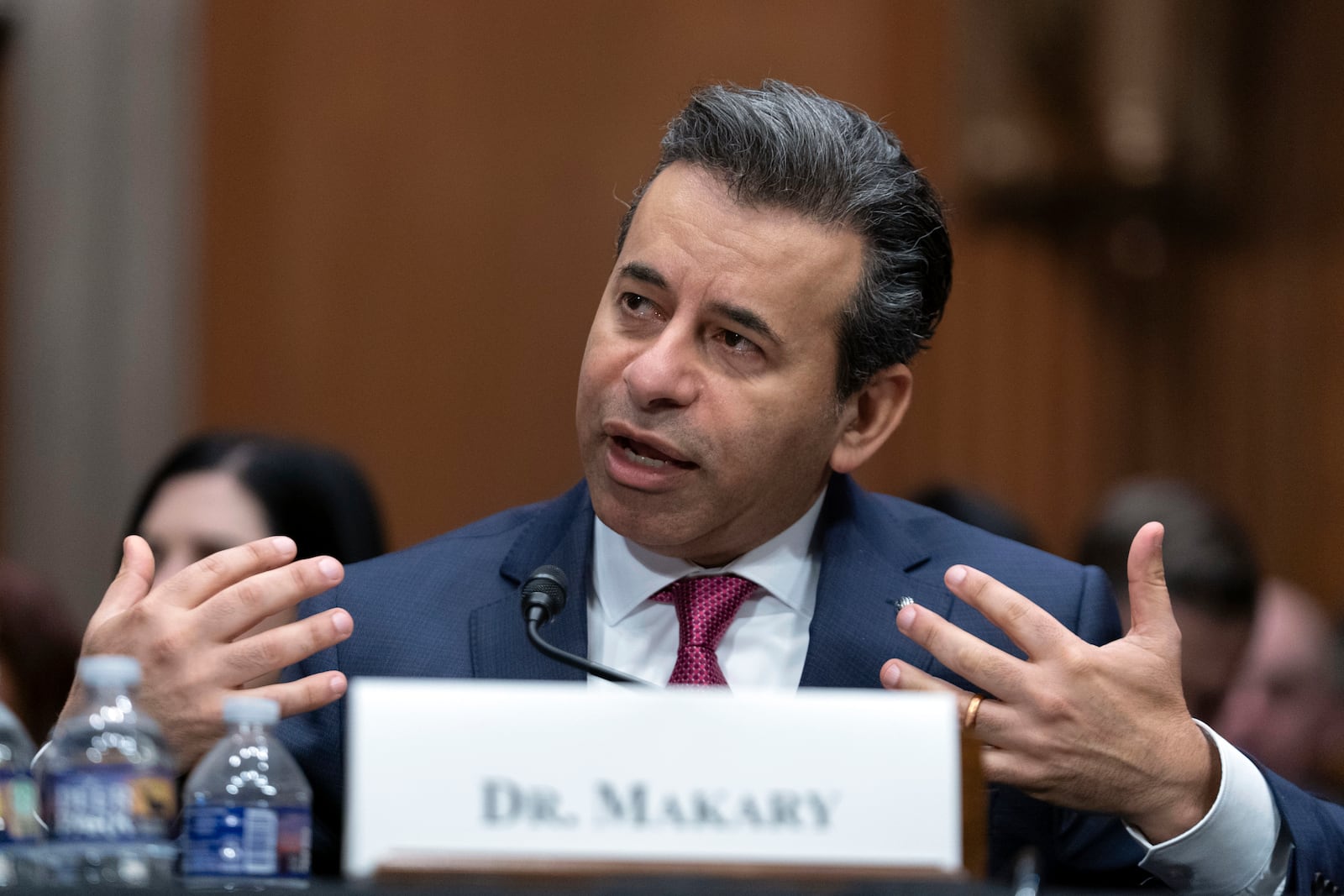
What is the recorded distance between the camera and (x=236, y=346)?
4.63 m

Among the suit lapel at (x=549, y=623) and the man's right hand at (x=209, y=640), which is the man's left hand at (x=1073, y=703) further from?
the man's right hand at (x=209, y=640)

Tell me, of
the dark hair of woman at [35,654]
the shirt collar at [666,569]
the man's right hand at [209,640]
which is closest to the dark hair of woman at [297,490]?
the dark hair of woman at [35,654]

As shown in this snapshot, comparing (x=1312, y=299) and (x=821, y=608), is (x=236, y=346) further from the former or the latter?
(x=1312, y=299)

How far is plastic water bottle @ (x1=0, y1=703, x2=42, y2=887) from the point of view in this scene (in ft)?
4.60

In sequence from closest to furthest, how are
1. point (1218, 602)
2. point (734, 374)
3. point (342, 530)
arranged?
1. point (734, 374)
2. point (342, 530)
3. point (1218, 602)

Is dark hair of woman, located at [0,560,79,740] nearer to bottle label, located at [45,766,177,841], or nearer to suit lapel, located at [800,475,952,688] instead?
suit lapel, located at [800,475,952,688]

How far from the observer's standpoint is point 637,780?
130cm

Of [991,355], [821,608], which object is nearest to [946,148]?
[991,355]

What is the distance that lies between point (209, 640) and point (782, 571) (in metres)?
0.84

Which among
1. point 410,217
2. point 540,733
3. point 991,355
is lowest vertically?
point 991,355

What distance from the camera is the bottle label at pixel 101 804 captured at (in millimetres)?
1328

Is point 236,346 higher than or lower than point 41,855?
lower

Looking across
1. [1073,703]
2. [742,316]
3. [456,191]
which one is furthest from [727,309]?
[456,191]

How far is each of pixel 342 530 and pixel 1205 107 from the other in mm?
3454
